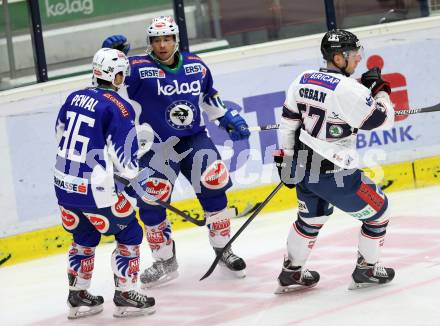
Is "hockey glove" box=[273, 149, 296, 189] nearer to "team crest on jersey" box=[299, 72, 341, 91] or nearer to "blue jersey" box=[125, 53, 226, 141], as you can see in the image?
"team crest on jersey" box=[299, 72, 341, 91]

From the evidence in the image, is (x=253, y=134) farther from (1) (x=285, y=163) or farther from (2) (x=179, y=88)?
(1) (x=285, y=163)

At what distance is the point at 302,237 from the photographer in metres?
4.50

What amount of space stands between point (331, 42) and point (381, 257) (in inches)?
51.8

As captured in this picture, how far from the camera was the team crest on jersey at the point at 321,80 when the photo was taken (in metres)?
4.20

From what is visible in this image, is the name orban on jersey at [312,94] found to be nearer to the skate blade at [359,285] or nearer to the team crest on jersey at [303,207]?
the team crest on jersey at [303,207]

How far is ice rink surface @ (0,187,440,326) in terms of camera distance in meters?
4.19

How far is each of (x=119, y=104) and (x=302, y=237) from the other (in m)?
1.05

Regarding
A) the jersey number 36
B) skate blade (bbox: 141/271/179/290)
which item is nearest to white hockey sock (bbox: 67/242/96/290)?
the jersey number 36

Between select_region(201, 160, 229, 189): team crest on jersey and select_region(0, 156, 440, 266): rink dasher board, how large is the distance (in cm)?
127

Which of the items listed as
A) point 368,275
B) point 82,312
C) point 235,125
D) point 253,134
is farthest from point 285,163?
point 253,134

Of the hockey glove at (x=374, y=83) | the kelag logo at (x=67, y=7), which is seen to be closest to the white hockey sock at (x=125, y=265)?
the hockey glove at (x=374, y=83)

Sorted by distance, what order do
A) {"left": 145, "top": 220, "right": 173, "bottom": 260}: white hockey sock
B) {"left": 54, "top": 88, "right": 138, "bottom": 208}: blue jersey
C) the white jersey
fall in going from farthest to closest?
{"left": 145, "top": 220, "right": 173, "bottom": 260}: white hockey sock
{"left": 54, "top": 88, "right": 138, "bottom": 208}: blue jersey
the white jersey

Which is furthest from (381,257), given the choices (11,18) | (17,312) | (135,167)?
(11,18)

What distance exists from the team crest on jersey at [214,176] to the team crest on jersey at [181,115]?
246mm
